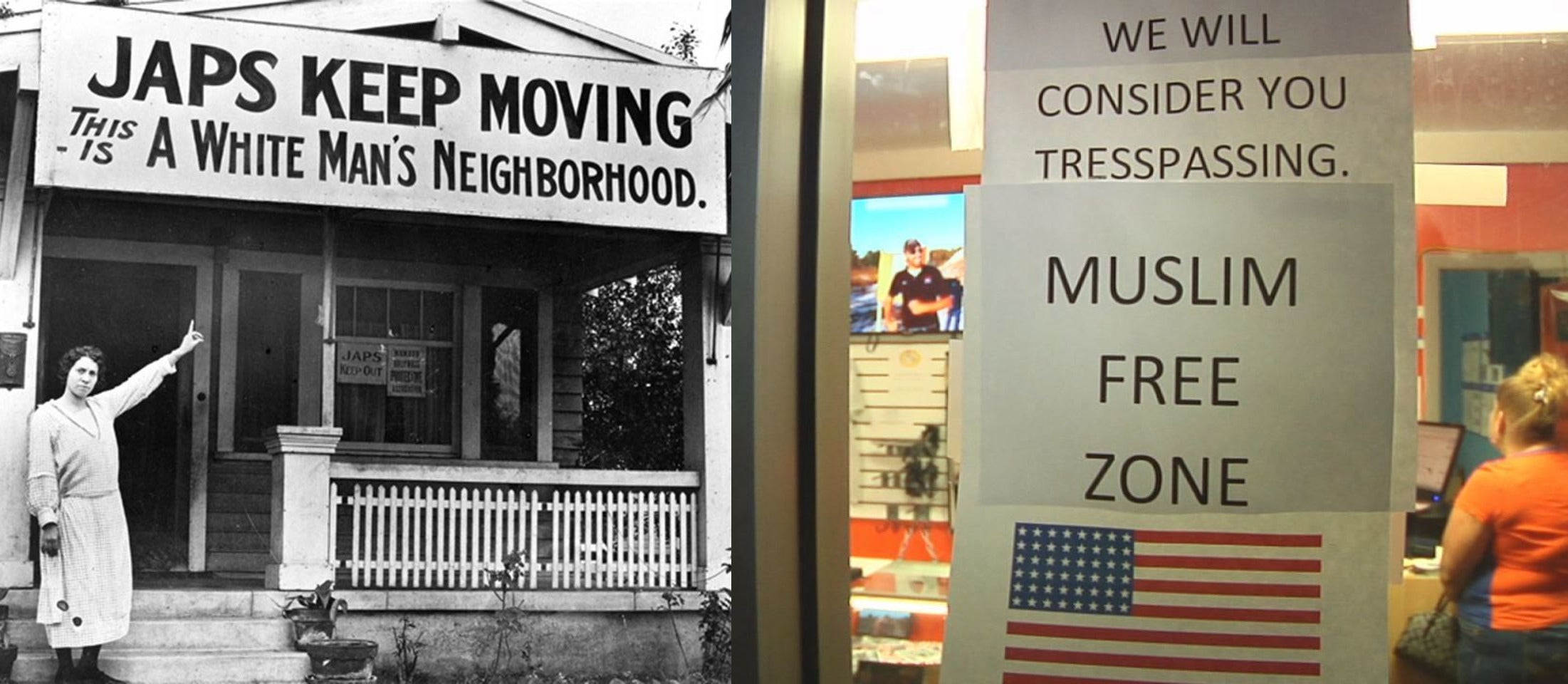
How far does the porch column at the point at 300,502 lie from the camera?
207 inches

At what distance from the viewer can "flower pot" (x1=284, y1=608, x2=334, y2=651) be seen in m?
5.29

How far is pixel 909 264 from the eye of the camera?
149 centimetres

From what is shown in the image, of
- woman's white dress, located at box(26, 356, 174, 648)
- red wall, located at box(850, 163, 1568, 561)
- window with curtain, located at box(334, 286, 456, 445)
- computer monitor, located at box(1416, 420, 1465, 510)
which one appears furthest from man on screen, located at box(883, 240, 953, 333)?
woman's white dress, located at box(26, 356, 174, 648)

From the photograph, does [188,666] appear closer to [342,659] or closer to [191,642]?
[191,642]

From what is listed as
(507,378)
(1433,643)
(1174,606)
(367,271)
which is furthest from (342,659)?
(1433,643)

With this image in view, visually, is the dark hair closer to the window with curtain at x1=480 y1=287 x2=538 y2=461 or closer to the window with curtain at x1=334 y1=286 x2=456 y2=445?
the window with curtain at x1=334 y1=286 x2=456 y2=445

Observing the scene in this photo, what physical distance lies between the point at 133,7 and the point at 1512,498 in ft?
15.7

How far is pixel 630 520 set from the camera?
5605mm

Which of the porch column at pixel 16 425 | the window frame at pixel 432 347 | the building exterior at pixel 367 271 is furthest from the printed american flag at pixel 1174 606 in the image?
the porch column at pixel 16 425

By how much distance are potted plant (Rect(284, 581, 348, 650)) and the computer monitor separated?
4.54 meters

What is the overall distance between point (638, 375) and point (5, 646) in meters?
2.18

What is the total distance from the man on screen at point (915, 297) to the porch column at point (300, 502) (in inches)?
163

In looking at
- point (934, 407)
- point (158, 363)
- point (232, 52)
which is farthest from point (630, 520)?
point (934, 407)

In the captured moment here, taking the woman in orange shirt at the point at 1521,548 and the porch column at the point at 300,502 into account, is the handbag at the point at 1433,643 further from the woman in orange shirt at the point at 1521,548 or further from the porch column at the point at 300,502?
the porch column at the point at 300,502
